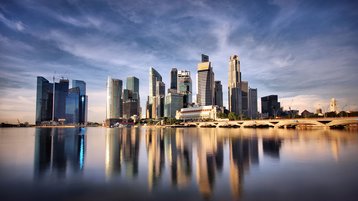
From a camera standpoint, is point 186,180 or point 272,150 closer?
point 186,180

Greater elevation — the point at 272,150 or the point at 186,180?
the point at 186,180

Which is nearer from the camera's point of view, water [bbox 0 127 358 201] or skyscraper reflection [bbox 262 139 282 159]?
water [bbox 0 127 358 201]

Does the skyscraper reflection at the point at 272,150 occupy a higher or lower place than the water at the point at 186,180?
lower

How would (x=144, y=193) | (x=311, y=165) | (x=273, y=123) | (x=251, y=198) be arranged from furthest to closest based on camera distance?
(x=273, y=123), (x=311, y=165), (x=144, y=193), (x=251, y=198)

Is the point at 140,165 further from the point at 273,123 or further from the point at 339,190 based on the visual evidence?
the point at 273,123

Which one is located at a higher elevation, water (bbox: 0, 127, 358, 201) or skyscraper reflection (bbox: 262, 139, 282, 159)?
water (bbox: 0, 127, 358, 201)

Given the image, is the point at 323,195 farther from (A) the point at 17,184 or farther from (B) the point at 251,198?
(A) the point at 17,184

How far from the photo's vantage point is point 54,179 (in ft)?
87.5

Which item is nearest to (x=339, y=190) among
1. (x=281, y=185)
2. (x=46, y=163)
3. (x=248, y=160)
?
(x=281, y=185)

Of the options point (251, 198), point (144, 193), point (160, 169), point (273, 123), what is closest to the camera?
point (251, 198)

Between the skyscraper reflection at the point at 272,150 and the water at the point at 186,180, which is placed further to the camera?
the skyscraper reflection at the point at 272,150

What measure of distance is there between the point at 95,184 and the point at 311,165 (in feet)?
94.0

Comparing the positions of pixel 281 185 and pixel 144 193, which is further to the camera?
pixel 281 185

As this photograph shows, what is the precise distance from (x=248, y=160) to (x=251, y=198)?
18.7m
